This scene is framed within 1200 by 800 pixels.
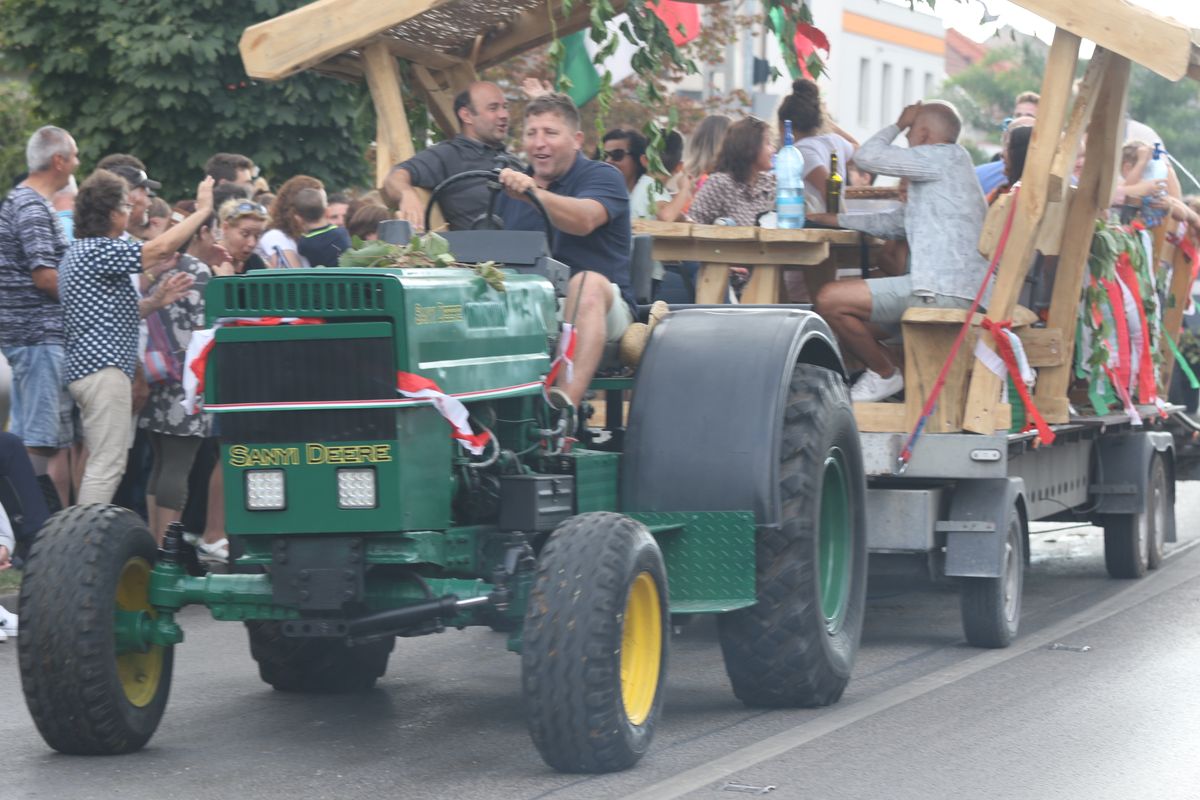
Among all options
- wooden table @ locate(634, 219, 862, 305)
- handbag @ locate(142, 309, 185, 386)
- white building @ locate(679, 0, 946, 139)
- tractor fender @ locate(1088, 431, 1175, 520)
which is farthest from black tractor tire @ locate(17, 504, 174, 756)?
white building @ locate(679, 0, 946, 139)

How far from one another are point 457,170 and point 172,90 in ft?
27.8

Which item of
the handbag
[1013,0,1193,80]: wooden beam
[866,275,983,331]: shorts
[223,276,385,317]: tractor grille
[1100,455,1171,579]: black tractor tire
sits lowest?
[1100,455,1171,579]: black tractor tire

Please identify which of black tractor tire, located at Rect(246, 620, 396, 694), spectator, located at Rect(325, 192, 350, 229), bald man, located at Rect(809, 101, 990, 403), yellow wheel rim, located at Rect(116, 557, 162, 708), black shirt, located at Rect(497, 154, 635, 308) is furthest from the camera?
spectator, located at Rect(325, 192, 350, 229)

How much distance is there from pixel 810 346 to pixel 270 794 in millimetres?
2890

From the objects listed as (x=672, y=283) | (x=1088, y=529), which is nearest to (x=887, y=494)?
(x=672, y=283)

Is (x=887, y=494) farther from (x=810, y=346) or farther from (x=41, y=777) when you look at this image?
(x=41, y=777)

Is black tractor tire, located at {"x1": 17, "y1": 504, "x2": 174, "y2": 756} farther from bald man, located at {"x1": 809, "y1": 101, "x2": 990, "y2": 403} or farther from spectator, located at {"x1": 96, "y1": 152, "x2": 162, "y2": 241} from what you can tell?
spectator, located at {"x1": 96, "y1": 152, "x2": 162, "y2": 241}

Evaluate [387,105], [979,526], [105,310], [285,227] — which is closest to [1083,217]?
[979,526]

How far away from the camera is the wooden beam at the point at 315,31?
8656mm

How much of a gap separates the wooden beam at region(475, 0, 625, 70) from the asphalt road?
285cm

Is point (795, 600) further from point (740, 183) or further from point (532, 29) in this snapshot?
point (740, 183)

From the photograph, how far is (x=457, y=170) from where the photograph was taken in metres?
8.49

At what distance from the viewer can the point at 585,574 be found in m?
6.06

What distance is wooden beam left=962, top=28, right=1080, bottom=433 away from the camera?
29.8ft
